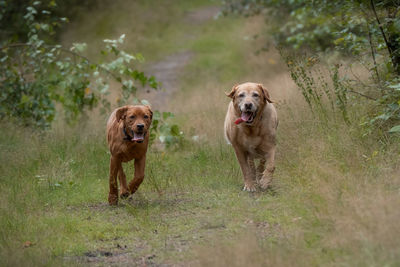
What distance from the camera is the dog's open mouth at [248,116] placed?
7.22 meters

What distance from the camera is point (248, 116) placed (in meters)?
7.25

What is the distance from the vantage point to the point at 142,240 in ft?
19.1

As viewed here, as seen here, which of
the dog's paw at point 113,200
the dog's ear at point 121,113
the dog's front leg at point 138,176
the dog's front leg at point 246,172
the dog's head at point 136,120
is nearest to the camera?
the dog's head at point 136,120

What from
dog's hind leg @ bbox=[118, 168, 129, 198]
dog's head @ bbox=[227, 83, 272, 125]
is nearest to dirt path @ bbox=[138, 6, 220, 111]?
dog's hind leg @ bbox=[118, 168, 129, 198]

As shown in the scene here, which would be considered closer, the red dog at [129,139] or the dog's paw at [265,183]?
the red dog at [129,139]

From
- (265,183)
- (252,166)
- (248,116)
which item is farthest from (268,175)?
(248,116)

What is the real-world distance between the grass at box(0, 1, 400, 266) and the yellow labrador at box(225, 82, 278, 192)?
236mm

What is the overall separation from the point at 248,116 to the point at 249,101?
233 millimetres

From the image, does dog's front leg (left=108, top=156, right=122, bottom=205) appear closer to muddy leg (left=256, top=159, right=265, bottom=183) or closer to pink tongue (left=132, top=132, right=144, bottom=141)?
pink tongue (left=132, top=132, right=144, bottom=141)

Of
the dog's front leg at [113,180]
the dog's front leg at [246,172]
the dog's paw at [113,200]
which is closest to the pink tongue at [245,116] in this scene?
the dog's front leg at [246,172]

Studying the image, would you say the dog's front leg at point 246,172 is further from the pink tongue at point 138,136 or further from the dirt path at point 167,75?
the dirt path at point 167,75

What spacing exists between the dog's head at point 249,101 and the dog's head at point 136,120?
1.10 metres

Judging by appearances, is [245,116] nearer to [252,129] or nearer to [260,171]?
[252,129]

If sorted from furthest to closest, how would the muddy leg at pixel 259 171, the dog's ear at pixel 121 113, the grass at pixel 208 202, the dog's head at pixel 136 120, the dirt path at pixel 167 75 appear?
the dirt path at pixel 167 75, the muddy leg at pixel 259 171, the dog's ear at pixel 121 113, the dog's head at pixel 136 120, the grass at pixel 208 202
